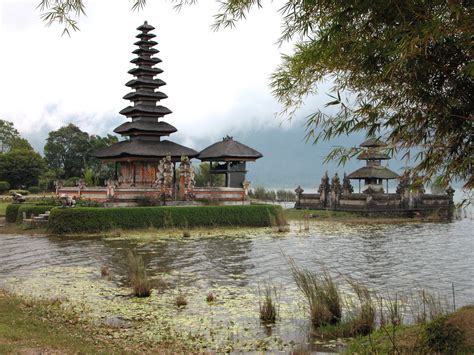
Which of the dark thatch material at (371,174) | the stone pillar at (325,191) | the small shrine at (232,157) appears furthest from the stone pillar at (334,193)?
the small shrine at (232,157)

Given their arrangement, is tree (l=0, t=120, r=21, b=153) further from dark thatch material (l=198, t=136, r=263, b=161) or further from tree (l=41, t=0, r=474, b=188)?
tree (l=41, t=0, r=474, b=188)

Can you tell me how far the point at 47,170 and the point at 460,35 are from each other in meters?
60.7

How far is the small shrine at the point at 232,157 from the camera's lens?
1462 inches

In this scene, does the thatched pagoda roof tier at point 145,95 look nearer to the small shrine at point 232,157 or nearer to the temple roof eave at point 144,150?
the temple roof eave at point 144,150

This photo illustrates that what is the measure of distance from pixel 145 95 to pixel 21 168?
24.1 meters

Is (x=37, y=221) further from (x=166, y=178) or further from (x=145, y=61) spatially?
(x=145, y=61)

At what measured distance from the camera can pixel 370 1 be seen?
4945mm

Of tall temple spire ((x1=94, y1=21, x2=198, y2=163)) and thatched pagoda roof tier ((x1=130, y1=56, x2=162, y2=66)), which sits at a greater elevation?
thatched pagoda roof tier ((x1=130, y1=56, x2=162, y2=66))

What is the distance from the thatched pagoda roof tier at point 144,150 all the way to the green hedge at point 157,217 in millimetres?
8497

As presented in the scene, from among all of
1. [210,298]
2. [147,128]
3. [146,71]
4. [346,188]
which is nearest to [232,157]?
[147,128]

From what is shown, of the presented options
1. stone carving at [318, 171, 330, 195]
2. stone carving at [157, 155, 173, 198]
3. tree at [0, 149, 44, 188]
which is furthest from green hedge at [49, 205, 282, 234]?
tree at [0, 149, 44, 188]

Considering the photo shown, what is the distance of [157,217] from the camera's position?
2731 cm

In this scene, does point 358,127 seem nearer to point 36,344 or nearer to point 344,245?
point 36,344

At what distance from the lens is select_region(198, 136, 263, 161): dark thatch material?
37.0 m
